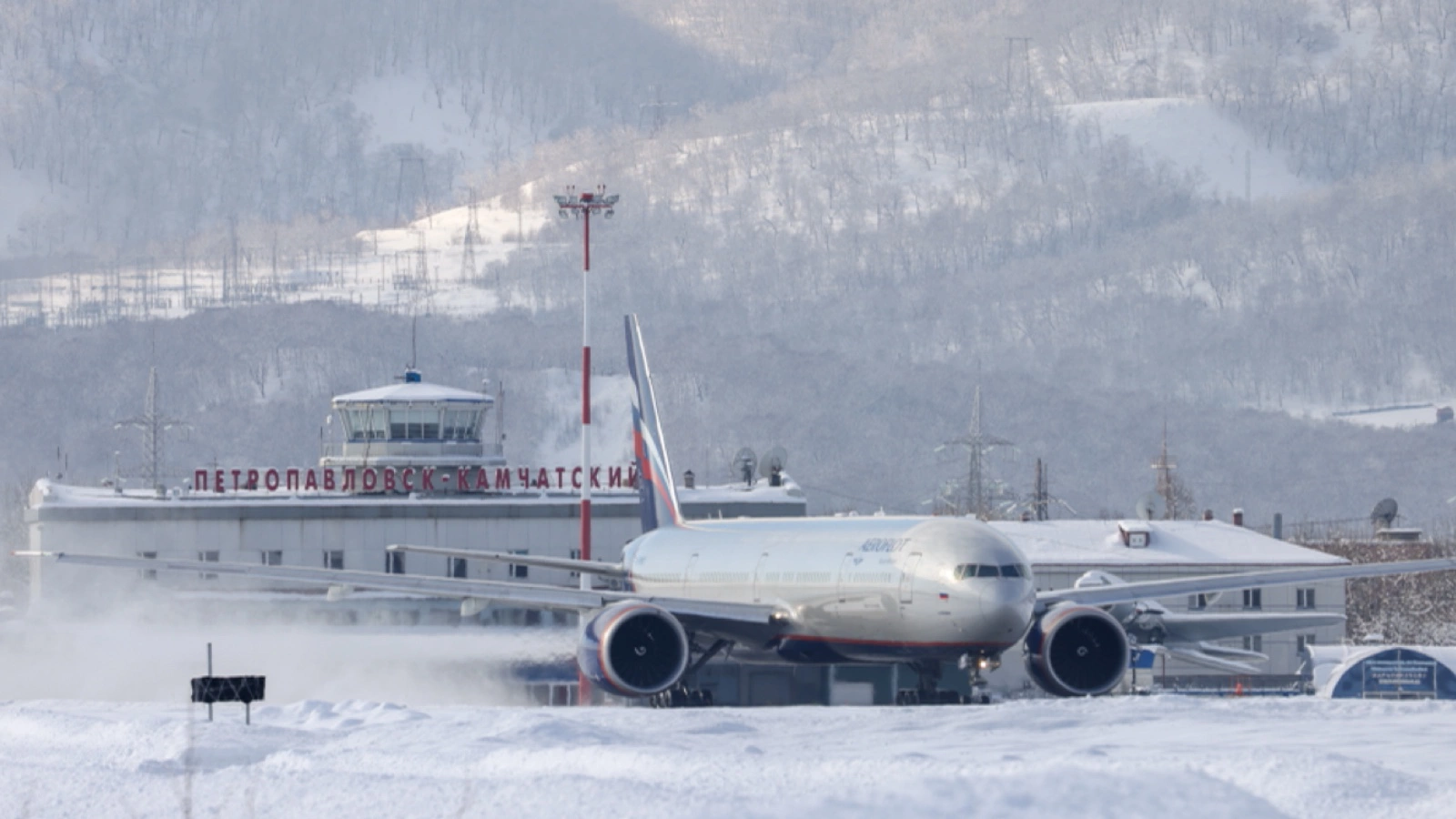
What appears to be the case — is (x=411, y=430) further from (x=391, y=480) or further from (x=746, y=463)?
(x=746, y=463)

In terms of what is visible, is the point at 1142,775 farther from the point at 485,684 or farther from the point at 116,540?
the point at 116,540

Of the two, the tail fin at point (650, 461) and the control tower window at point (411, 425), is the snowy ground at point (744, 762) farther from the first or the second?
the control tower window at point (411, 425)

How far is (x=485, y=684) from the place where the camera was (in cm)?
6619

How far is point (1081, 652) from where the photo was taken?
48.3 metres

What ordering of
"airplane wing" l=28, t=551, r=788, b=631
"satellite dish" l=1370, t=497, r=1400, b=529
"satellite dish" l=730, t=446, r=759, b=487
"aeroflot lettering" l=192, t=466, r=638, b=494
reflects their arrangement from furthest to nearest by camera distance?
1. "satellite dish" l=1370, t=497, r=1400, b=529
2. "satellite dish" l=730, t=446, r=759, b=487
3. "aeroflot lettering" l=192, t=466, r=638, b=494
4. "airplane wing" l=28, t=551, r=788, b=631

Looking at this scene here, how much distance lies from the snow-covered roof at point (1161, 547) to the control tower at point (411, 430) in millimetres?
24158

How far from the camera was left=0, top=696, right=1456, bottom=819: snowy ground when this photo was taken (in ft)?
83.5

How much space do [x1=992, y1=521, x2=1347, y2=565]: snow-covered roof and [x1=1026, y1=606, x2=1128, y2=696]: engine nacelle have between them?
44859 millimetres

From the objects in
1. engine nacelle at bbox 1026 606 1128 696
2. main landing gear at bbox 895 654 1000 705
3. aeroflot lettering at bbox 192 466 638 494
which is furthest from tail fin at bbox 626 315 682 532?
aeroflot lettering at bbox 192 466 638 494

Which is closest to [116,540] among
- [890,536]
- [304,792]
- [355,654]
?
[355,654]

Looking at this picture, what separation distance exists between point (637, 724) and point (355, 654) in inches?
1436

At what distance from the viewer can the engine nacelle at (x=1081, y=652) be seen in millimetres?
47969

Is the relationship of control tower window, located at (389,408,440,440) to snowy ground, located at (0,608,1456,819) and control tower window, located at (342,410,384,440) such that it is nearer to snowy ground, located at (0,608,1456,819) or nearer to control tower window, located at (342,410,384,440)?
control tower window, located at (342,410,384,440)

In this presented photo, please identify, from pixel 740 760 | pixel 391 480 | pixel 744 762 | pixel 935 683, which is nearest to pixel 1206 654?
pixel 935 683
